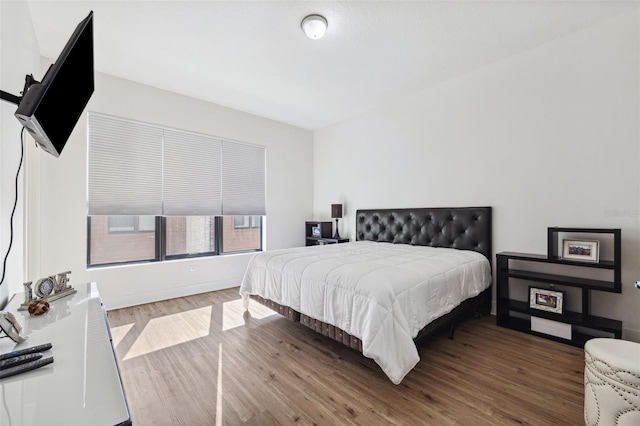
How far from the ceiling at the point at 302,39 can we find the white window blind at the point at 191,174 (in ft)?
2.36

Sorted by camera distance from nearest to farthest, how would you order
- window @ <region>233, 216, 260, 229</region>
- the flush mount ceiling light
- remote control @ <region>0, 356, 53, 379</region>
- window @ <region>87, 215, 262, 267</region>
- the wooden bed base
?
remote control @ <region>0, 356, 53, 379</region>, the wooden bed base, the flush mount ceiling light, window @ <region>87, 215, 262, 267</region>, window @ <region>233, 216, 260, 229</region>

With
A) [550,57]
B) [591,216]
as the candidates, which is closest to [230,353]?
[591,216]

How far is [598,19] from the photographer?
2406mm

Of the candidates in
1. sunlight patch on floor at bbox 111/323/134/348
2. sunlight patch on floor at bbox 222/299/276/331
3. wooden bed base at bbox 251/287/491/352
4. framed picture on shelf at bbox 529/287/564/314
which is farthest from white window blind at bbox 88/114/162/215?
framed picture on shelf at bbox 529/287/564/314

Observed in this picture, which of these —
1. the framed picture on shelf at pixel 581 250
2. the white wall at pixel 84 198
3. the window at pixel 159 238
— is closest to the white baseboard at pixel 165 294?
the white wall at pixel 84 198

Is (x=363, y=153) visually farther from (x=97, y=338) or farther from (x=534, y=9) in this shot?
(x=97, y=338)

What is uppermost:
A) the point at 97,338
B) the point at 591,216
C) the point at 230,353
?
the point at 591,216

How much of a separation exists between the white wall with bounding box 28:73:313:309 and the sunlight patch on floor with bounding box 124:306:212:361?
79 centimetres

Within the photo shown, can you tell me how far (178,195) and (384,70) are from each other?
10.5ft

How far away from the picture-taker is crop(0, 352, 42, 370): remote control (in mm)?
745

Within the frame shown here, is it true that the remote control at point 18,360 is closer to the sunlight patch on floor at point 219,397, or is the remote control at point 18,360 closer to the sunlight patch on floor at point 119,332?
the sunlight patch on floor at point 219,397

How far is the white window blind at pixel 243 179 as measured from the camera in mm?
4293

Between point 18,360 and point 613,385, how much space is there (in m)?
2.41

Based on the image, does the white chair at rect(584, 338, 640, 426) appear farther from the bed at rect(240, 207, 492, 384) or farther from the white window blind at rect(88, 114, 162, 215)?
the white window blind at rect(88, 114, 162, 215)
